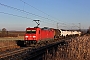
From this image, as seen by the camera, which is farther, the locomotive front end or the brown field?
the locomotive front end

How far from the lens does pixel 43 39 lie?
40.4m

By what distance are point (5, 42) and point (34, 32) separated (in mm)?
5225

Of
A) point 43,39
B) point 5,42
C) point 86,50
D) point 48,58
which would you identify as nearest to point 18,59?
point 48,58

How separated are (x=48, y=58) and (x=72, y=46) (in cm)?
220

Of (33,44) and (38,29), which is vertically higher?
(38,29)

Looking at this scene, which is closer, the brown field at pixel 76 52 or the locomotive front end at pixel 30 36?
the brown field at pixel 76 52

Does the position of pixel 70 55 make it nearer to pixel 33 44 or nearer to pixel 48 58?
pixel 48 58

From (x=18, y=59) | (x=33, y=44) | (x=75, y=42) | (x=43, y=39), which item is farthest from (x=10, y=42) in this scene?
(x=75, y=42)

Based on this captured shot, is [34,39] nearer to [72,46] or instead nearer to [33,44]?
[33,44]

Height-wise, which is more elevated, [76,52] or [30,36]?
[30,36]

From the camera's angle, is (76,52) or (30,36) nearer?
(76,52)

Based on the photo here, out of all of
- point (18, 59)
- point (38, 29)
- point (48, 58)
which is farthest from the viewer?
point (38, 29)

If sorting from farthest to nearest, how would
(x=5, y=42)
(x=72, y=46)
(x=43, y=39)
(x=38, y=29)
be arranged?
(x=43, y=39) < (x=38, y=29) < (x=5, y=42) < (x=72, y=46)

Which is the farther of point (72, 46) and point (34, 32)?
point (34, 32)
